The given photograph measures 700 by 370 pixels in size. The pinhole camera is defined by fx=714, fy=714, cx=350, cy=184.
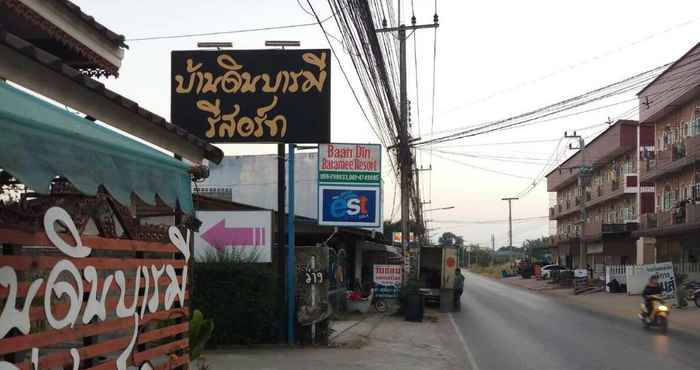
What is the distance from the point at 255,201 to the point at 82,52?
32.2m

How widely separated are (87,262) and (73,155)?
0.86 m

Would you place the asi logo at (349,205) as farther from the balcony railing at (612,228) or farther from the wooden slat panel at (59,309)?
the balcony railing at (612,228)

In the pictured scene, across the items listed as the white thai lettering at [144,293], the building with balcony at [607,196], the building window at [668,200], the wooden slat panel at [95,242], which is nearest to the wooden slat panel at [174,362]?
the white thai lettering at [144,293]

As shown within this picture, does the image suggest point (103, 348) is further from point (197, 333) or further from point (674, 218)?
point (674, 218)

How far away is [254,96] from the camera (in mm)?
14367

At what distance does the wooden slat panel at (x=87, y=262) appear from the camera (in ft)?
13.9

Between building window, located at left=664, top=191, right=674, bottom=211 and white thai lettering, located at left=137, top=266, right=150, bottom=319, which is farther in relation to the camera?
building window, located at left=664, top=191, right=674, bottom=211

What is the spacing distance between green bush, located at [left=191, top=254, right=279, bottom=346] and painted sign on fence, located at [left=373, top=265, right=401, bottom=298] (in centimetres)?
1084

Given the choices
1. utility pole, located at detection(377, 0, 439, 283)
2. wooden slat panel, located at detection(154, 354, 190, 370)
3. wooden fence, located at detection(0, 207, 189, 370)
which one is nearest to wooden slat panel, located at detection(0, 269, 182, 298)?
wooden fence, located at detection(0, 207, 189, 370)

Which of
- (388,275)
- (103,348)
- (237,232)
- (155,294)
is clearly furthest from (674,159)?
(103,348)

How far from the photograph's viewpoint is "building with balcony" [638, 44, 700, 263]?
36344 millimetres

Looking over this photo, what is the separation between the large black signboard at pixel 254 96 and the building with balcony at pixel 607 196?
34.7 meters

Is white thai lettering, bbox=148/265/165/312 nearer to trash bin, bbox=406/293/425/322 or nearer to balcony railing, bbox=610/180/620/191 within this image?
trash bin, bbox=406/293/425/322

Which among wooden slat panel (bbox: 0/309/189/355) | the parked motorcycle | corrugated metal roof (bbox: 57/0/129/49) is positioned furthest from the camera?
the parked motorcycle
